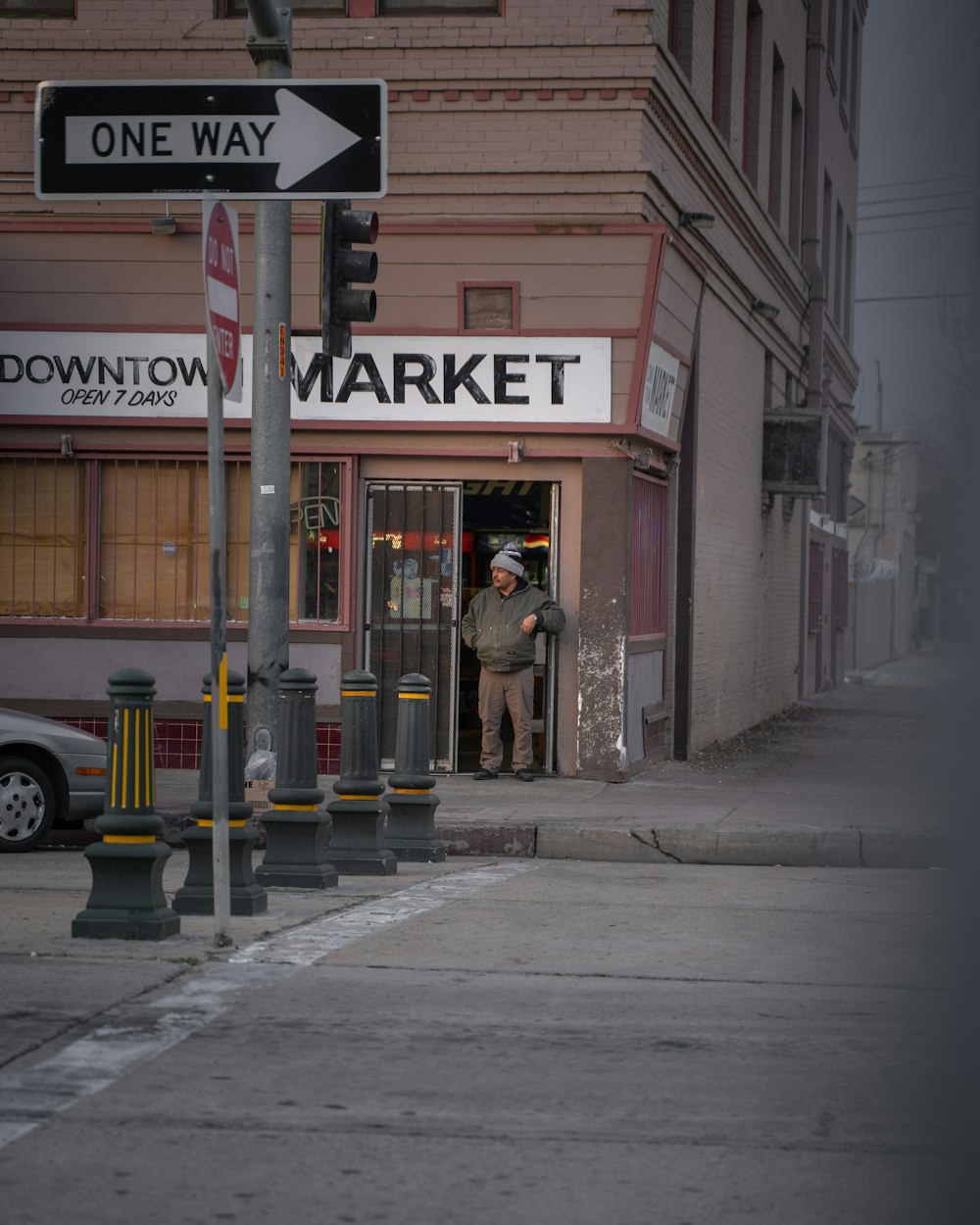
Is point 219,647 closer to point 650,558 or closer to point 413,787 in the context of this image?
point 413,787

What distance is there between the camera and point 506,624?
46.4 feet

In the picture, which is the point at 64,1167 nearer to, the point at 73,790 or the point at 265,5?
the point at 73,790

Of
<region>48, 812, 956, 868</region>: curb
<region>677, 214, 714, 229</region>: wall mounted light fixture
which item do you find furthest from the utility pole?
<region>677, 214, 714, 229</region>: wall mounted light fixture

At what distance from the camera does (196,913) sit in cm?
833

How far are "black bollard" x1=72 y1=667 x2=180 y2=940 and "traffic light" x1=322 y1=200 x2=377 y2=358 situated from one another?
4035 millimetres

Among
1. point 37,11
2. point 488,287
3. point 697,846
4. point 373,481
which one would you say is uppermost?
point 37,11

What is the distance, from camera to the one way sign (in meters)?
8.00

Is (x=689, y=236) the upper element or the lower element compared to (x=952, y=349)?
upper

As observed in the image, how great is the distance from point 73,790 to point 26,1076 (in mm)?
5859

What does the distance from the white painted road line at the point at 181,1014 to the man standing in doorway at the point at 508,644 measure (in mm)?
4762

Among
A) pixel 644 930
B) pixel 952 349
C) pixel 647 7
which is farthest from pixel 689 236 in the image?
pixel 952 349

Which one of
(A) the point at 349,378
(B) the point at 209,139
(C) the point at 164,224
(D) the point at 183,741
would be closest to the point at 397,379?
(A) the point at 349,378

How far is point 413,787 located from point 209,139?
4.17 m

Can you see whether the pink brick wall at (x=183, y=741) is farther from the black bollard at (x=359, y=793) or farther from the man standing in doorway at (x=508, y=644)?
the black bollard at (x=359, y=793)
